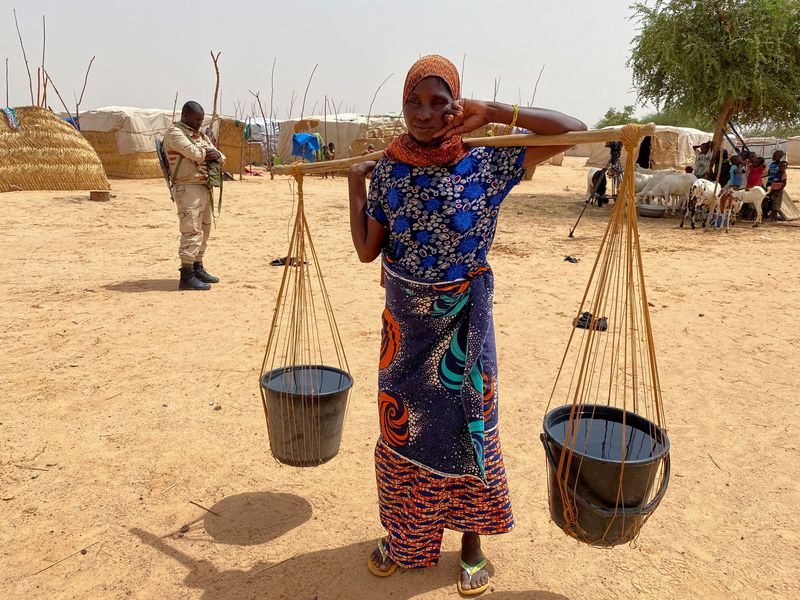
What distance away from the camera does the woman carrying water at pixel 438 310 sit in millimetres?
1723

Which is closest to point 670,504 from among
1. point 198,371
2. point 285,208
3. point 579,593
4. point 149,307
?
point 579,593

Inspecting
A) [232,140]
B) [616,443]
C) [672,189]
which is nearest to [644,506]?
[616,443]

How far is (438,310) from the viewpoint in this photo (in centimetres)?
184

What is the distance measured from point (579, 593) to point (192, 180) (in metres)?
4.86

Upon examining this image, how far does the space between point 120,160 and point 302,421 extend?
1742 cm

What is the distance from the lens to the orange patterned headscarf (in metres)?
1.63

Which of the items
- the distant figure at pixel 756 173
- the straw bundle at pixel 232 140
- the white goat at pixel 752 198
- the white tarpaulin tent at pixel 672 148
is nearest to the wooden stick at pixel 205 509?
the white goat at pixel 752 198

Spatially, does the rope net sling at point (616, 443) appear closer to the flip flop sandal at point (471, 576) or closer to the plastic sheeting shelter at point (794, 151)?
the flip flop sandal at point (471, 576)

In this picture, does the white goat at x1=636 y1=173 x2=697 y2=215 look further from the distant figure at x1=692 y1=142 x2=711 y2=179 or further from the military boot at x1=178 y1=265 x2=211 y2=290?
the military boot at x1=178 y1=265 x2=211 y2=290

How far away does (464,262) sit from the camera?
5.98 feet

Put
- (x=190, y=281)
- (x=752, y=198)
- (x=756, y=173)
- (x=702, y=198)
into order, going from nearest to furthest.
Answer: (x=190, y=281), (x=702, y=198), (x=752, y=198), (x=756, y=173)

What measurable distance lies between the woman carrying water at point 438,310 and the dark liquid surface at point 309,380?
1.72 feet

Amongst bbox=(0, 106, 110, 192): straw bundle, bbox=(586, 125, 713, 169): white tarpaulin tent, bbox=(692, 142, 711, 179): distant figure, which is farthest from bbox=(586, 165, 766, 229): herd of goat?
bbox=(0, 106, 110, 192): straw bundle

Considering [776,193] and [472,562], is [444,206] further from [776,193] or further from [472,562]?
[776,193]
